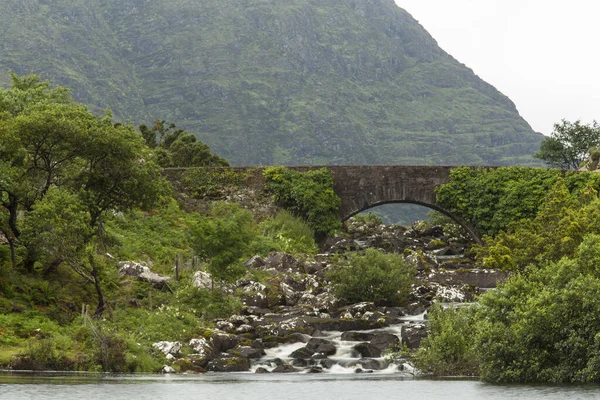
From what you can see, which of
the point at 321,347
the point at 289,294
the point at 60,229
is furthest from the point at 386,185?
the point at 60,229

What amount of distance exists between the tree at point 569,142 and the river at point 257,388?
228 ft

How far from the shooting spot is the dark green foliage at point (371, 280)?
5228 centimetres

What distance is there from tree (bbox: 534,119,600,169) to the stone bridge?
33388 millimetres

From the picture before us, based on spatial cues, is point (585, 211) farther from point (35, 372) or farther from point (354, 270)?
point (35, 372)

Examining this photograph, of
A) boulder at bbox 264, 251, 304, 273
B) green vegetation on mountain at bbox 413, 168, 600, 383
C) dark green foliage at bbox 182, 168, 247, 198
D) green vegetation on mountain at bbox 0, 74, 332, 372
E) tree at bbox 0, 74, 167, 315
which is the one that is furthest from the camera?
dark green foliage at bbox 182, 168, 247, 198

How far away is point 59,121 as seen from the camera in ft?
147

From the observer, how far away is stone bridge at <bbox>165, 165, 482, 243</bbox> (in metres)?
73.2

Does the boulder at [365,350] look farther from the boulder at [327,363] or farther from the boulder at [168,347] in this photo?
the boulder at [168,347]

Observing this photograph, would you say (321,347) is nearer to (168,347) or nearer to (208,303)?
(168,347)

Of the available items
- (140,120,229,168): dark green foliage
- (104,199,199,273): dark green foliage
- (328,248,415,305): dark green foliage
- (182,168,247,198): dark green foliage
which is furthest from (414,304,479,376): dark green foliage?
(140,120,229,168): dark green foliage

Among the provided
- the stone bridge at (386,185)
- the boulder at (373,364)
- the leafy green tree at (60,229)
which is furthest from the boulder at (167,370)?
the stone bridge at (386,185)

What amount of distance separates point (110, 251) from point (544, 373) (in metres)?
27.0

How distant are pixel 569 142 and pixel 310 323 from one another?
207ft

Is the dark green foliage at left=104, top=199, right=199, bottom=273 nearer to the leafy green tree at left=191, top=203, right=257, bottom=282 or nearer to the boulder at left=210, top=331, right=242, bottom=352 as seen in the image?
the leafy green tree at left=191, top=203, right=257, bottom=282
